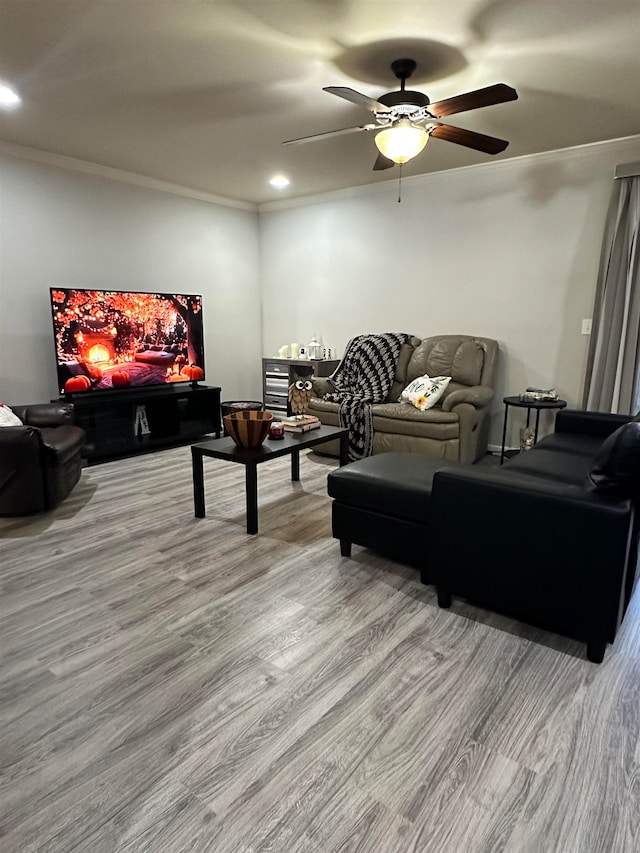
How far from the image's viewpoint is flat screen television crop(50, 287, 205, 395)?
4121mm

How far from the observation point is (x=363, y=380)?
4.71m

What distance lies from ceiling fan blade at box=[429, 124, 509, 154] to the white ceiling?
0.30 metres


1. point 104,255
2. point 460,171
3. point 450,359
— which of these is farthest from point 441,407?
point 104,255

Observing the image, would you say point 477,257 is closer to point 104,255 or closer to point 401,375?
point 401,375

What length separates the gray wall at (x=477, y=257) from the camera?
4035mm

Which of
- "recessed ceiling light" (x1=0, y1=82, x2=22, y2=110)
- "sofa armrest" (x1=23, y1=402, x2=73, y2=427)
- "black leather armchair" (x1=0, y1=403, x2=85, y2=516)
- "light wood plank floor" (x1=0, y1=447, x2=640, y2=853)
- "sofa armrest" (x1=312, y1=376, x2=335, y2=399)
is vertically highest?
"recessed ceiling light" (x1=0, y1=82, x2=22, y2=110)

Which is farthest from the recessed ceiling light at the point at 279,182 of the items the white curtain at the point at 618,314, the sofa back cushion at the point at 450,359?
the white curtain at the point at 618,314

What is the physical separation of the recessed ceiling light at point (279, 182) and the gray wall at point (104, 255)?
2.85 feet

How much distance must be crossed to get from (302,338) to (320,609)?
419 cm

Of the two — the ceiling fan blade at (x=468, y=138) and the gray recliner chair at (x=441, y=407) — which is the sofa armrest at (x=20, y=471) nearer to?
the gray recliner chair at (x=441, y=407)

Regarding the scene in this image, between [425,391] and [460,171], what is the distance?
6.68 feet

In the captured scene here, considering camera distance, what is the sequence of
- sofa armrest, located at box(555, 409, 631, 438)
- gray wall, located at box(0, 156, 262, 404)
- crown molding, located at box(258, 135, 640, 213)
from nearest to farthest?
sofa armrest, located at box(555, 409, 631, 438) → crown molding, located at box(258, 135, 640, 213) → gray wall, located at box(0, 156, 262, 404)

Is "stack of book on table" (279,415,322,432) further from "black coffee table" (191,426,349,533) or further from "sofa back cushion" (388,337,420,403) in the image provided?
"sofa back cushion" (388,337,420,403)

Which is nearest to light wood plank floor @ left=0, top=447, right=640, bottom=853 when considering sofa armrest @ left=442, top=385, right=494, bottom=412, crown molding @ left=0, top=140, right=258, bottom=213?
sofa armrest @ left=442, top=385, right=494, bottom=412
